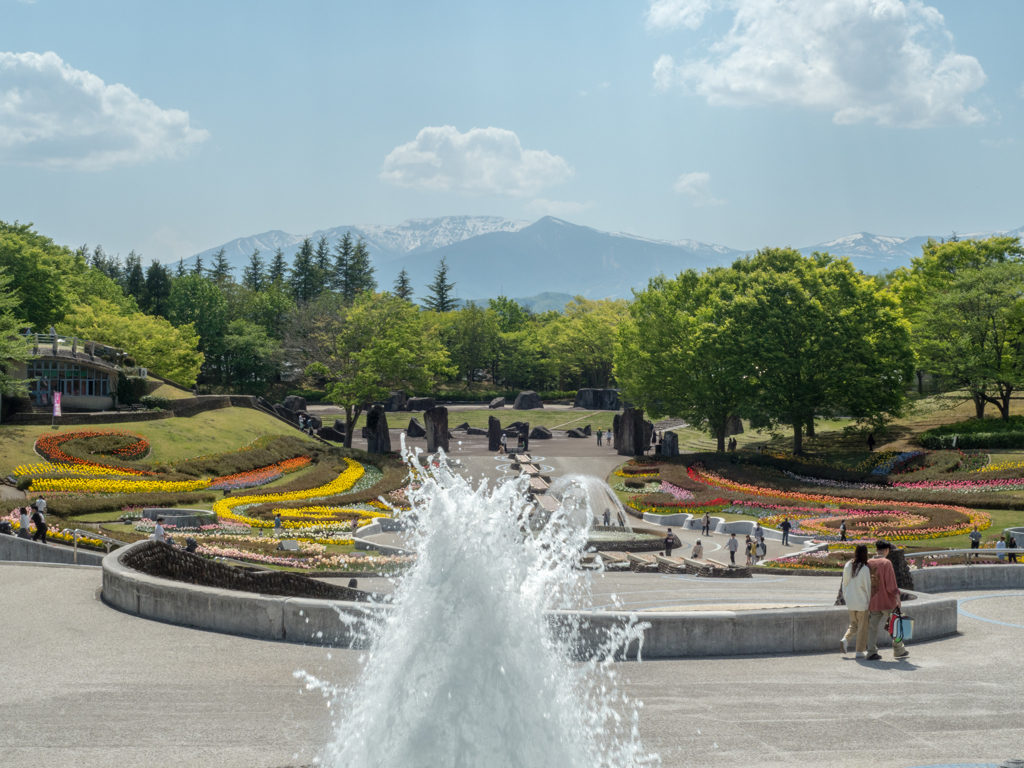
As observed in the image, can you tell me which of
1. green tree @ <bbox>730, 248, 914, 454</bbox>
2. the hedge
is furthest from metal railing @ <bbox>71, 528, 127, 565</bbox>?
the hedge

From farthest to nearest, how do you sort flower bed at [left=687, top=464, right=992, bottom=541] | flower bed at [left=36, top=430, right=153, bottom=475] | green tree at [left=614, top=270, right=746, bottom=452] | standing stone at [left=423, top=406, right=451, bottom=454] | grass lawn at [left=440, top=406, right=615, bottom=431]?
grass lawn at [left=440, top=406, right=615, bottom=431]
standing stone at [left=423, top=406, right=451, bottom=454]
green tree at [left=614, top=270, right=746, bottom=452]
flower bed at [left=36, top=430, right=153, bottom=475]
flower bed at [left=687, top=464, right=992, bottom=541]

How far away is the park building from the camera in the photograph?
47.6 meters

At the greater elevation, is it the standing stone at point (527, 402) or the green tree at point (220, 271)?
the green tree at point (220, 271)

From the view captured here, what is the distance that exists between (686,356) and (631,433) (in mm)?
6310

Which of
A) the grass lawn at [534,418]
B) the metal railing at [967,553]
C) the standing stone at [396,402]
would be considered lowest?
the metal railing at [967,553]

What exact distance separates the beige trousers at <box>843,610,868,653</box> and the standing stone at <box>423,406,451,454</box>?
40.9m

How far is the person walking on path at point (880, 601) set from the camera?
1002cm

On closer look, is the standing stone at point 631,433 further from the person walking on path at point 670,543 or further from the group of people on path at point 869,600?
the group of people on path at point 869,600

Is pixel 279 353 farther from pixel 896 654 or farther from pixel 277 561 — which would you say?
pixel 896 654

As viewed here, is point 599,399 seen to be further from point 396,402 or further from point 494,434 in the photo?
point 494,434

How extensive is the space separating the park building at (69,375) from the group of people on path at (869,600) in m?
46.8

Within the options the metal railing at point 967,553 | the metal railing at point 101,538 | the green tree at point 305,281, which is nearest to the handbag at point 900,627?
the metal railing at point 967,553

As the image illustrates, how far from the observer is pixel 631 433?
53.1 m

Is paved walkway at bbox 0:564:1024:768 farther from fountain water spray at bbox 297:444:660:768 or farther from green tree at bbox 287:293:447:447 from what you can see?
green tree at bbox 287:293:447:447
